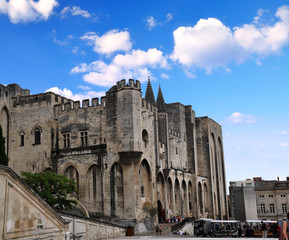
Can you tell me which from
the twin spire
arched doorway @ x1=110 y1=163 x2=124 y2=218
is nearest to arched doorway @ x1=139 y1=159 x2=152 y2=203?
arched doorway @ x1=110 y1=163 x2=124 y2=218

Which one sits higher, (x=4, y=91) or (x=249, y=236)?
(x=4, y=91)

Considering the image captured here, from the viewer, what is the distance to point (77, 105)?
39.3 meters

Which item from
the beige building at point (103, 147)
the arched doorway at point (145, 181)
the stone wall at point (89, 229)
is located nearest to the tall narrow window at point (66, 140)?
A: the beige building at point (103, 147)

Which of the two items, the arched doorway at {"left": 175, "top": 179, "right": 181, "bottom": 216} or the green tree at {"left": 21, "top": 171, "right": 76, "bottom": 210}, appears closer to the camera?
the green tree at {"left": 21, "top": 171, "right": 76, "bottom": 210}

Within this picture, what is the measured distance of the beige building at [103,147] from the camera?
36031 millimetres

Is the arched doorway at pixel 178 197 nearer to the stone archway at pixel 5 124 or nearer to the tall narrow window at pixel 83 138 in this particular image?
the tall narrow window at pixel 83 138

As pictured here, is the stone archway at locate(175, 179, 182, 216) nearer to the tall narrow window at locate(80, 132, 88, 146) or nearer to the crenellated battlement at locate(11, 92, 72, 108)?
the tall narrow window at locate(80, 132, 88, 146)

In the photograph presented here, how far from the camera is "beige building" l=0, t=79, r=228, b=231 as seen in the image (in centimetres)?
3603

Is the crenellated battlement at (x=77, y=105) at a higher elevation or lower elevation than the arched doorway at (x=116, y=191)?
higher

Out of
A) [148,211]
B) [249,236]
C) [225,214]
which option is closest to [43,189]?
[148,211]

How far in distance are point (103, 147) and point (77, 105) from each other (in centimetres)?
536

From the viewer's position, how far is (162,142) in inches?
1806

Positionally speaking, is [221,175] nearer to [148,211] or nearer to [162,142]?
[162,142]

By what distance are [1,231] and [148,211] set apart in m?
23.7
